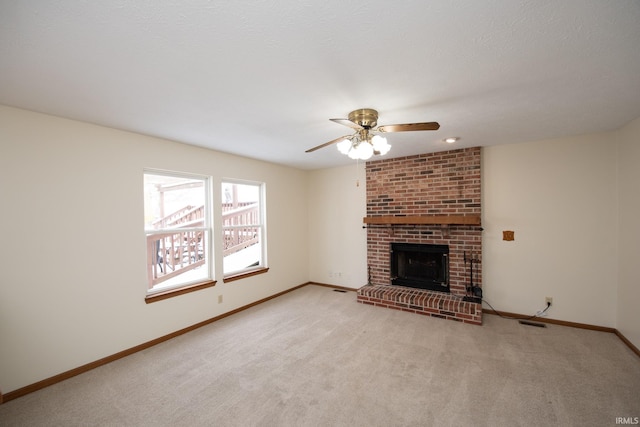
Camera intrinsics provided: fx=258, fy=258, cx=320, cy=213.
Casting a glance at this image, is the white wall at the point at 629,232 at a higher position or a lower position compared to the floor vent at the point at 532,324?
higher

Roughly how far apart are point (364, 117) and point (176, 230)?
8.84 feet

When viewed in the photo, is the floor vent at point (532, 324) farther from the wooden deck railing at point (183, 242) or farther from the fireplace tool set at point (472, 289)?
the wooden deck railing at point (183, 242)

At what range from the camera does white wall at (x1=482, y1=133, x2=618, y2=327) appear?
3.15 m

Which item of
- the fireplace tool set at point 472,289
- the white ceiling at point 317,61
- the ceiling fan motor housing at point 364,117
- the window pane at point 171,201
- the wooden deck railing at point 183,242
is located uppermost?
the white ceiling at point 317,61

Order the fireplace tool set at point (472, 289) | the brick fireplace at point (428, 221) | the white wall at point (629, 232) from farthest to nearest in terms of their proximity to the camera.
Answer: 1. the brick fireplace at point (428, 221)
2. the fireplace tool set at point (472, 289)
3. the white wall at point (629, 232)

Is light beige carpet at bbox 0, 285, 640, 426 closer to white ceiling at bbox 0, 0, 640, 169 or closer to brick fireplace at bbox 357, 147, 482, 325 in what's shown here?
brick fireplace at bbox 357, 147, 482, 325

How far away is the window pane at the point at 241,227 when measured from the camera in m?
4.01

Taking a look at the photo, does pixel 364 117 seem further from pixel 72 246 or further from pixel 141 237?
pixel 72 246

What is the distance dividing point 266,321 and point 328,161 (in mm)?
2724

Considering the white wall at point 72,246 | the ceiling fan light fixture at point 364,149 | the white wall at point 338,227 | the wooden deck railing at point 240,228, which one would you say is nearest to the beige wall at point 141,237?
the white wall at point 72,246

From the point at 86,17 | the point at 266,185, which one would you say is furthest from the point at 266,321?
the point at 86,17

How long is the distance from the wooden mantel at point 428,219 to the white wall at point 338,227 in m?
0.40

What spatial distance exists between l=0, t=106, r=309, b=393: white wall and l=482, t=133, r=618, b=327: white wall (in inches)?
168

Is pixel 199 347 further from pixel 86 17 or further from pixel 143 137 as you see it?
pixel 86 17
